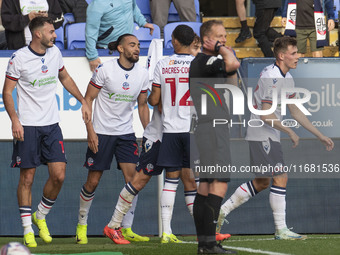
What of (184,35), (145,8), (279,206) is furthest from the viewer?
(145,8)

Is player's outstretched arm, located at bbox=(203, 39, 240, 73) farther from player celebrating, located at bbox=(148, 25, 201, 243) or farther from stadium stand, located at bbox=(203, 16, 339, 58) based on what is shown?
stadium stand, located at bbox=(203, 16, 339, 58)

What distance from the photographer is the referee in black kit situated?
21.5ft

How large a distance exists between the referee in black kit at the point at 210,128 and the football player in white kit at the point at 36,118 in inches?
73.5

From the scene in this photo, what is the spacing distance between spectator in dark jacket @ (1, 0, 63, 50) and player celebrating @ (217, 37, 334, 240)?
356cm

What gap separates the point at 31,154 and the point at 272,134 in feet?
8.39

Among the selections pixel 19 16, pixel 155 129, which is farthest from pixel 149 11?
pixel 155 129

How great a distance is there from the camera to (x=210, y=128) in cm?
671

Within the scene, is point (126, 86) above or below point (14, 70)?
below

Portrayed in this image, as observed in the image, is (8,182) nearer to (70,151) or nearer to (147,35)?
(70,151)

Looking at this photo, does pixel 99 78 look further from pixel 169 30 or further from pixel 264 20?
pixel 264 20

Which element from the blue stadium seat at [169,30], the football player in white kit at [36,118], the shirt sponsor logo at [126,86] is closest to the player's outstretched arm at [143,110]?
the shirt sponsor logo at [126,86]

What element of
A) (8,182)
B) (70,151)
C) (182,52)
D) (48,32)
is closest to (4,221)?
(8,182)

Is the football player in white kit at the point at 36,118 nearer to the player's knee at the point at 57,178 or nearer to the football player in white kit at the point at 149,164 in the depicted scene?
the player's knee at the point at 57,178

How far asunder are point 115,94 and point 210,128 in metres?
2.15
